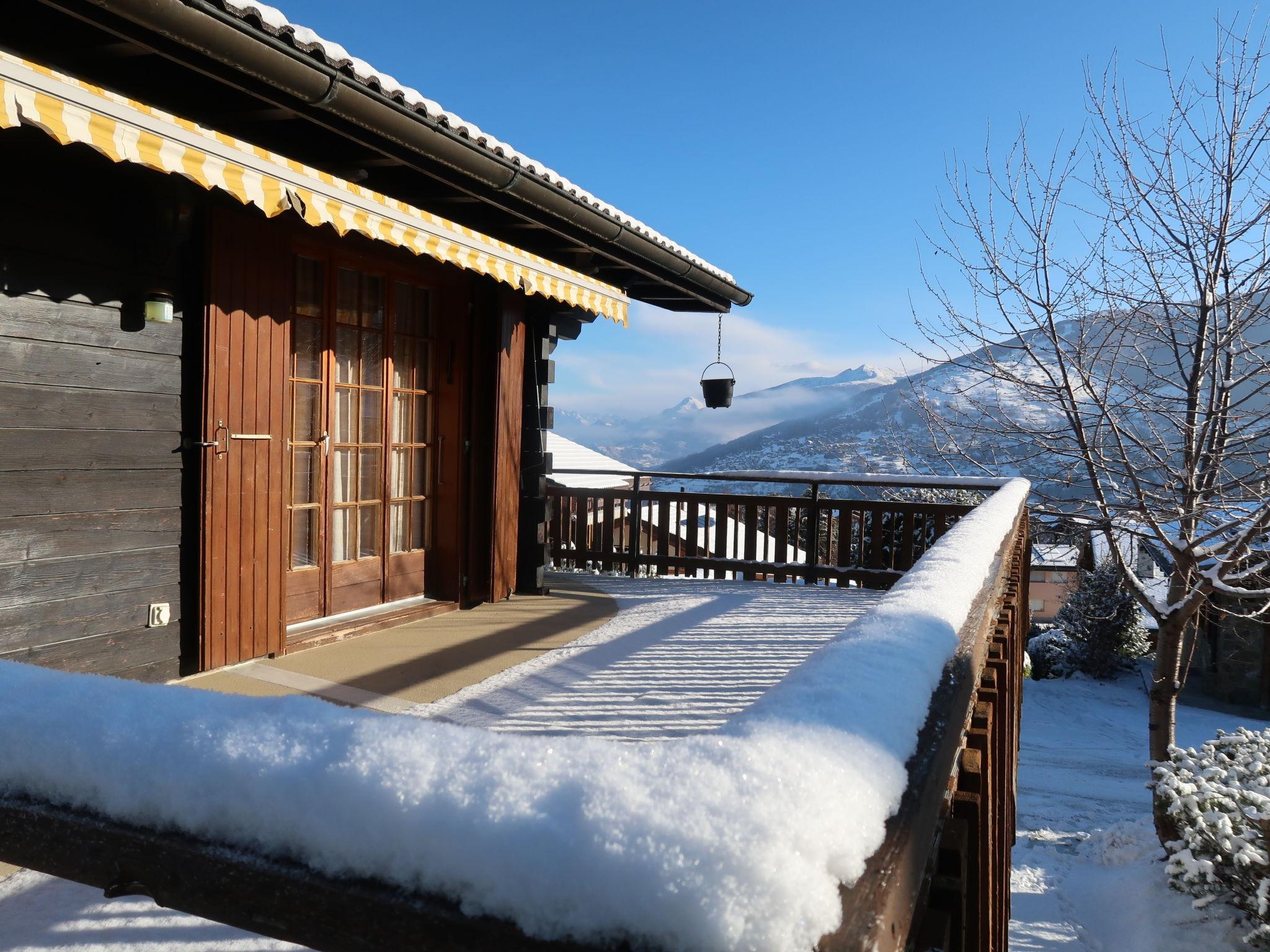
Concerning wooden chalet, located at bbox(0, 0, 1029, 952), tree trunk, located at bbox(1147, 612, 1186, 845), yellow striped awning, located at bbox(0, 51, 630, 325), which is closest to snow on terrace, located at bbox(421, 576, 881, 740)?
wooden chalet, located at bbox(0, 0, 1029, 952)

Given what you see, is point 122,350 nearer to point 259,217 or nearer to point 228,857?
point 259,217

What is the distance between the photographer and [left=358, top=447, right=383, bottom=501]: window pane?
488cm

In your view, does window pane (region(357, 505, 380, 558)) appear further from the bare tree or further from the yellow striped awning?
the bare tree

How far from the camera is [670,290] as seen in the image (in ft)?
23.2

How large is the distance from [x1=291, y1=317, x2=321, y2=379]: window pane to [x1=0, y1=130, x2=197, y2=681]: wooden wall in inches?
29.7

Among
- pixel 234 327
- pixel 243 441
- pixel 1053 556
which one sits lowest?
pixel 1053 556

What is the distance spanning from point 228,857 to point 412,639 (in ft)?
14.3

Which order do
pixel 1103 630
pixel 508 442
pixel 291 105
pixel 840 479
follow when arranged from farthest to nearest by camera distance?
pixel 1103 630, pixel 840 479, pixel 508 442, pixel 291 105

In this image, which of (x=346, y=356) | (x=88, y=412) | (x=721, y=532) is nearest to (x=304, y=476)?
(x=346, y=356)

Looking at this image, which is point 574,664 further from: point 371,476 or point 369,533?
point 371,476

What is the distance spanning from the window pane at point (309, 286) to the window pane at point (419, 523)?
1.40 meters

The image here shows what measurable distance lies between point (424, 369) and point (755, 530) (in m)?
3.35

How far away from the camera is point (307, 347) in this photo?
4.45 meters

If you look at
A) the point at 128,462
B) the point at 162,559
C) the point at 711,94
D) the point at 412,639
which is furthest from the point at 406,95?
the point at 711,94
